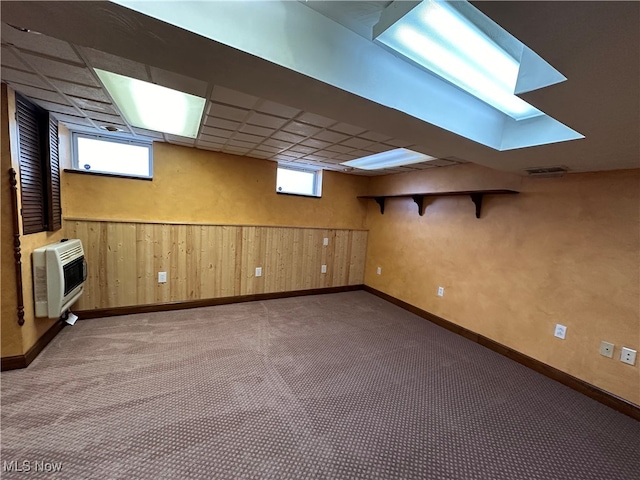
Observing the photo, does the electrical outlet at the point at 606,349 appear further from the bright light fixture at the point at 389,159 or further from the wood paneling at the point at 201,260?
the wood paneling at the point at 201,260

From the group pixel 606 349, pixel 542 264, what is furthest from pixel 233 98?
pixel 606 349

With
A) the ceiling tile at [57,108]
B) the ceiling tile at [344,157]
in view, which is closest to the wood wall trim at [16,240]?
the ceiling tile at [57,108]

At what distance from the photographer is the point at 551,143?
167 cm

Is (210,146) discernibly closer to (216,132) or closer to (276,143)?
(216,132)

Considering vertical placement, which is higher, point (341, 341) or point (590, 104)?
point (590, 104)

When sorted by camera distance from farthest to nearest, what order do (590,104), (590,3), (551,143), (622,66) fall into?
(551,143), (590,104), (622,66), (590,3)

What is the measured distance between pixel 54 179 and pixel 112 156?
0.66 m

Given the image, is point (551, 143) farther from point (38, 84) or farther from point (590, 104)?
point (38, 84)

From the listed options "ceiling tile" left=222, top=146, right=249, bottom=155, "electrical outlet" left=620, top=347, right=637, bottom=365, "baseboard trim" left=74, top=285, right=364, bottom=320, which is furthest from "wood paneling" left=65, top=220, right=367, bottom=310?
"electrical outlet" left=620, top=347, right=637, bottom=365

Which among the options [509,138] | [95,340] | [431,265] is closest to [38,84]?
[95,340]

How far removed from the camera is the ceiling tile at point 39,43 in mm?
1193

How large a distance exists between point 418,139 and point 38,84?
2582 millimetres

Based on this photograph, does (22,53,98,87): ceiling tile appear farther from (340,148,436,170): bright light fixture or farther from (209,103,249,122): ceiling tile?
(340,148,436,170): bright light fixture

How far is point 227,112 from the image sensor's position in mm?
2039
